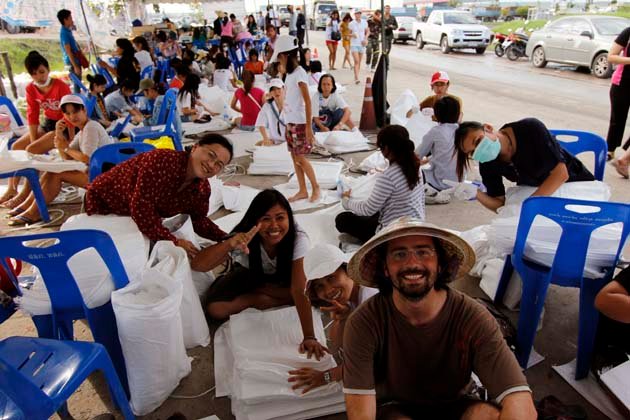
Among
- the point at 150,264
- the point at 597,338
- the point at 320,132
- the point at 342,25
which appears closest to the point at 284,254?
the point at 150,264

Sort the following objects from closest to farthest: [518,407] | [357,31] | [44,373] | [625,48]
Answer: [518,407]
[44,373]
[625,48]
[357,31]

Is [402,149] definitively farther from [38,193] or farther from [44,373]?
[38,193]

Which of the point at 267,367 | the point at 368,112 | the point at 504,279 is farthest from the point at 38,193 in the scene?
the point at 368,112

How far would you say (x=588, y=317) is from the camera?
1973mm

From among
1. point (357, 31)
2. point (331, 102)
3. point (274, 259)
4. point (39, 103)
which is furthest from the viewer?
point (357, 31)

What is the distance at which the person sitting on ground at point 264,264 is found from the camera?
2.26m

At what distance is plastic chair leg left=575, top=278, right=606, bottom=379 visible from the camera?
1.96 m

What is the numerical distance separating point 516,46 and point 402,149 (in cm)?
1203

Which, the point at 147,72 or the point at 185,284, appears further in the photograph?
the point at 147,72

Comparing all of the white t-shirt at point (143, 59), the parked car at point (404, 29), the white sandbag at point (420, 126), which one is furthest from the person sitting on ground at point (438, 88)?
the parked car at point (404, 29)

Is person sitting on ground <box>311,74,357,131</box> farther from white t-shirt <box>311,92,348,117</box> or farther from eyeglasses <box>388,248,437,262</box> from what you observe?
eyeglasses <box>388,248,437,262</box>

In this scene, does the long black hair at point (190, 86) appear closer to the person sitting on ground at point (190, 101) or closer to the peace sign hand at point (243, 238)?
the person sitting on ground at point (190, 101)

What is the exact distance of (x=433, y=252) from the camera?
143cm

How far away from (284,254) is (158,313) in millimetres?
778
